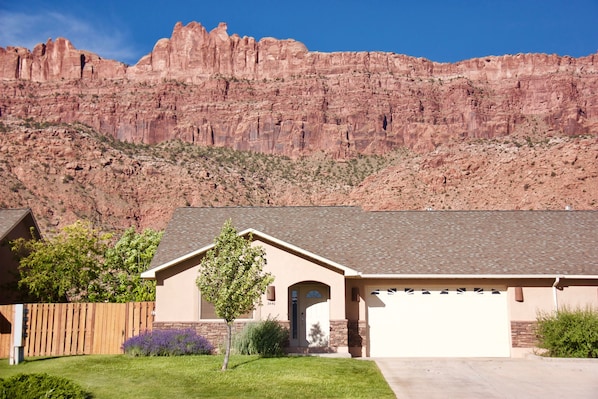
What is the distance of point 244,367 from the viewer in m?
16.6

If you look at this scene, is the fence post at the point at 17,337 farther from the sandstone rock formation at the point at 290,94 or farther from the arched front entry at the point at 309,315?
the sandstone rock formation at the point at 290,94

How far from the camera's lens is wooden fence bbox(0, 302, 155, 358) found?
64.8 ft

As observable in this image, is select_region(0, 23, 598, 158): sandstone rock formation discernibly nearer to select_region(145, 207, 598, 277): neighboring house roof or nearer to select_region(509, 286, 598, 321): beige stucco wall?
select_region(145, 207, 598, 277): neighboring house roof

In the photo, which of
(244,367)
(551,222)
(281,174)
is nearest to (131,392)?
(244,367)

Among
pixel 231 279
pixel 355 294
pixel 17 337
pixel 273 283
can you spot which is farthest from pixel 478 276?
pixel 17 337

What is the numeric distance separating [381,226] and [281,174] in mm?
74975

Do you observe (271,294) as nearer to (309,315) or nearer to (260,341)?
(309,315)

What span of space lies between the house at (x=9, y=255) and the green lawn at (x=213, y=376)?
19.9 ft

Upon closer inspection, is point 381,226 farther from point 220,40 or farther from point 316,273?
point 220,40

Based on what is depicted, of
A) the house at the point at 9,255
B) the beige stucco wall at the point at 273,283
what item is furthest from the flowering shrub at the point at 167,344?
the house at the point at 9,255

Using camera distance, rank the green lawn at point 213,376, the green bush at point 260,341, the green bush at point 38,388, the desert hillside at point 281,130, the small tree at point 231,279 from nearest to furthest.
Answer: the green bush at point 38,388 → the green lawn at point 213,376 → the small tree at point 231,279 → the green bush at point 260,341 → the desert hillside at point 281,130

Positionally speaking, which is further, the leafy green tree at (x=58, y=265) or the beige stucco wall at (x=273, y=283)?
the leafy green tree at (x=58, y=265)

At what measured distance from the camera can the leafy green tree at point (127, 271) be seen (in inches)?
1065

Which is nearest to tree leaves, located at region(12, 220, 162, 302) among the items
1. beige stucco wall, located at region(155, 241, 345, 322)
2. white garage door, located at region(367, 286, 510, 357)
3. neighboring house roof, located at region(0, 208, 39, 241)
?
neighboring house roof, located at region(0, 208, 39, 241)
